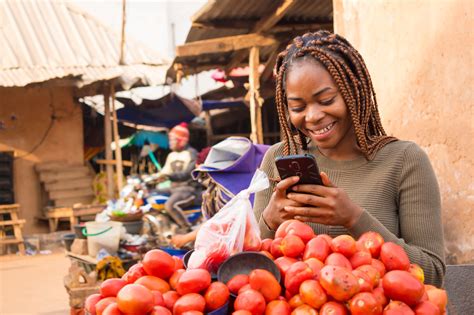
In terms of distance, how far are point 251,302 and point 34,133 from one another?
1302cm

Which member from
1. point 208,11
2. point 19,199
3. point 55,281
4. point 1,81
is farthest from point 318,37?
point 19,199

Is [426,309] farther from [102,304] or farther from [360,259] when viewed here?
[102,304]

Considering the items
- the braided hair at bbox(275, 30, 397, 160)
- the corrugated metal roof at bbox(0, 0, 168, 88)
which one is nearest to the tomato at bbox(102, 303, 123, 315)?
the braided hair at bbox(275, 30, 397, 160)

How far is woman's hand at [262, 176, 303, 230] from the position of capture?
6.34 feet

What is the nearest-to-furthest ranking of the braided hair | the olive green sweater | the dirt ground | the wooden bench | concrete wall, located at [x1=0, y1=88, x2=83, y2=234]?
the olive green sweater < the braided hair < the dirt ground < the wooden bench < concrete wall, located at [x1=0, y1=88, x2=83, y2=234]

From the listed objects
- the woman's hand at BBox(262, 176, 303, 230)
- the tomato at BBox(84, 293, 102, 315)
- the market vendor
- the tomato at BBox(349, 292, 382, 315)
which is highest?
the woman's hand at BBox(262, 176, 303, 230)

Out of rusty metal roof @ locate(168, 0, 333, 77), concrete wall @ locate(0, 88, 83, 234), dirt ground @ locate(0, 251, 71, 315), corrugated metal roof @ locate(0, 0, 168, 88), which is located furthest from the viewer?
concrete wall @ locate(0, 88, 83, 234)

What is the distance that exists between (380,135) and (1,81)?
35.3 ft

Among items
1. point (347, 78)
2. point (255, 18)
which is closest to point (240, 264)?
point (347, 78)

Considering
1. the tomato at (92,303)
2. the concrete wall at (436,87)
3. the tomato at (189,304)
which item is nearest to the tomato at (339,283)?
the tomato at (189,304)

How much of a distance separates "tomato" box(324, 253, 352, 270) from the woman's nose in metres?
0.52

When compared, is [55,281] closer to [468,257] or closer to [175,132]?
[175,132]

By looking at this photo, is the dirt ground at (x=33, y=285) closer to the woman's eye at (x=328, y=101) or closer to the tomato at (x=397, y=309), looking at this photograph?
the woman's eye at (x=328, y=101)

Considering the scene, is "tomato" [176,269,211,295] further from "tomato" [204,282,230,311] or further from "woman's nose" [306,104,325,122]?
"woman's nose" [306,104,325,122]
